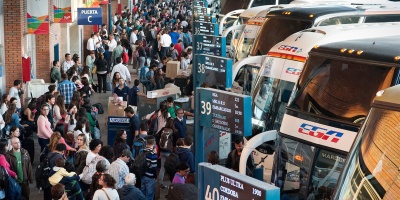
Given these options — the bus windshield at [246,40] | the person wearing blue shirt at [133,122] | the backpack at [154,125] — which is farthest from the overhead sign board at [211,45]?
the bus windshield at [246,40]

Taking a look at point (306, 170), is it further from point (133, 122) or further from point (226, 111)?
point (133, 122)

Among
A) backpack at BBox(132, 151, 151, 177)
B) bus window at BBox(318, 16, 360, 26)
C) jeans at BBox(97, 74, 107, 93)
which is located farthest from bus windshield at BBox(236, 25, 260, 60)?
backpack at BBox(132, 151, 151, 177)

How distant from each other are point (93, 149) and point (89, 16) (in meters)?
16.6

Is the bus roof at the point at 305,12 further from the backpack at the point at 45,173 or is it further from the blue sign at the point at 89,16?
the blue sign at the point at 89,16

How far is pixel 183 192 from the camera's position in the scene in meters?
11.9

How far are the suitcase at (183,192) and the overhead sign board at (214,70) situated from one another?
7.18 ft

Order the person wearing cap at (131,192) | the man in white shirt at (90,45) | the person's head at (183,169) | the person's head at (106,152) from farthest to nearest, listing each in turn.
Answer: the man in white shirt at (90,45)
the person's head at (106,152)
the person's head at (183,169)
the person wearing cap at (131,192)

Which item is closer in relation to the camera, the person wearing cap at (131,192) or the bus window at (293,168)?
the bus window at (293,168)

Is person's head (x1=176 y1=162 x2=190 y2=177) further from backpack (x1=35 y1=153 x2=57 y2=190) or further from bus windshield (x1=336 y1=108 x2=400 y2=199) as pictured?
bus windshield (x1=336 y1=108 x2=400 y2=199)

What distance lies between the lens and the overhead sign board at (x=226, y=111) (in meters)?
11.5

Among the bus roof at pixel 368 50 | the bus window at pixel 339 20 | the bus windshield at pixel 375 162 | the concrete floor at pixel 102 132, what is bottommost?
the concrete floor at pixel 102 132

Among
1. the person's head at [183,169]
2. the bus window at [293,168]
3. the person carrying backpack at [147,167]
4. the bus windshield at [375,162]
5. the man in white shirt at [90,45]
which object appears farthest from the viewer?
the man in white shirt at [90,45]

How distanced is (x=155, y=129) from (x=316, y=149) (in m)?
8.89

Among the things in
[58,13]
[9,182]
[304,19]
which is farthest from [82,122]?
[58,13]
